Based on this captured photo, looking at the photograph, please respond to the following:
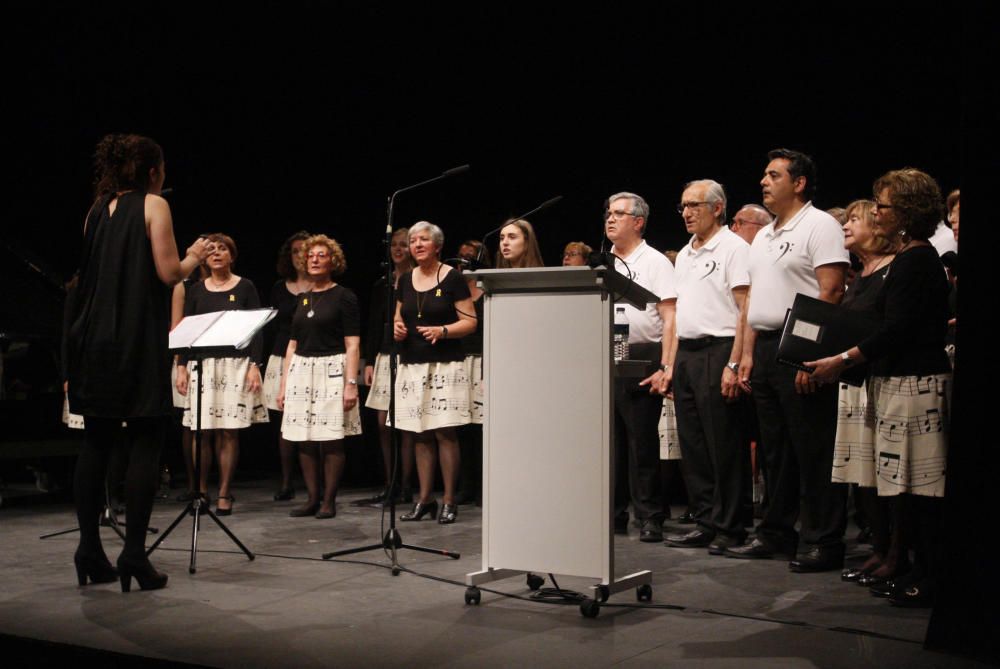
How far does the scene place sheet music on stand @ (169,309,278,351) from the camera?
4301 millimetres

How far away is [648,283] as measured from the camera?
5008 mm

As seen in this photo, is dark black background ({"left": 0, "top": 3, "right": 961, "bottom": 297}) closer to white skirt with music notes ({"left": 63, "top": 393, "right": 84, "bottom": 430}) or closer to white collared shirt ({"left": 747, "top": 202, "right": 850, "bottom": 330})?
white collared shirt ({"left": 747, "top": 202, "right": 850, "bottom": 330})

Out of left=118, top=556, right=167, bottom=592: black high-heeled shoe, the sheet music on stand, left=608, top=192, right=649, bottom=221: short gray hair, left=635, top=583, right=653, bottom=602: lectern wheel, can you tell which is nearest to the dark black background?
left=608, top=192, right=649, bottom=221: short gray hair

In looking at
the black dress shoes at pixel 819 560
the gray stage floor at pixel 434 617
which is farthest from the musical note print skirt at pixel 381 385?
the black dress shoes at pixel 819 560

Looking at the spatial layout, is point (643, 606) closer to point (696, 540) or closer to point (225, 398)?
point (696, 540)

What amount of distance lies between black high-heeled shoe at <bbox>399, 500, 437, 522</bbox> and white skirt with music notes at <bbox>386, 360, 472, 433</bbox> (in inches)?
17.0

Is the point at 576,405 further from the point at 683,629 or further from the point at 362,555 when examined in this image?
the point at 362,555

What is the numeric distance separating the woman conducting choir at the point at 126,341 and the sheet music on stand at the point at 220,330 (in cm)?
58

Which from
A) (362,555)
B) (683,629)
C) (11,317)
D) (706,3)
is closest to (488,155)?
(706,3)

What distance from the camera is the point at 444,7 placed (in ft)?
23.8

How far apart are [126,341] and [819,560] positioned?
2777mm

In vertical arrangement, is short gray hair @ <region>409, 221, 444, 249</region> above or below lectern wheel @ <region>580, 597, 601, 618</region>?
above

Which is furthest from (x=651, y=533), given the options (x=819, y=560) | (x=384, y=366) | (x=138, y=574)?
(x=138, y=574)

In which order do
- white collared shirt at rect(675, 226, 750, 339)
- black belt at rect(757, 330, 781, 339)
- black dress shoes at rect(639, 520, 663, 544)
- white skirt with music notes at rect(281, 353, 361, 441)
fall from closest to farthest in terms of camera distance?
black belt at rect(757, 330, 781, 339), white collared shirt at rect(675, 226, 750, 339), black dress shoes at rect(639, 520, 663, 544), white skirt with music notes at rect(281, 353, 361, 441)
